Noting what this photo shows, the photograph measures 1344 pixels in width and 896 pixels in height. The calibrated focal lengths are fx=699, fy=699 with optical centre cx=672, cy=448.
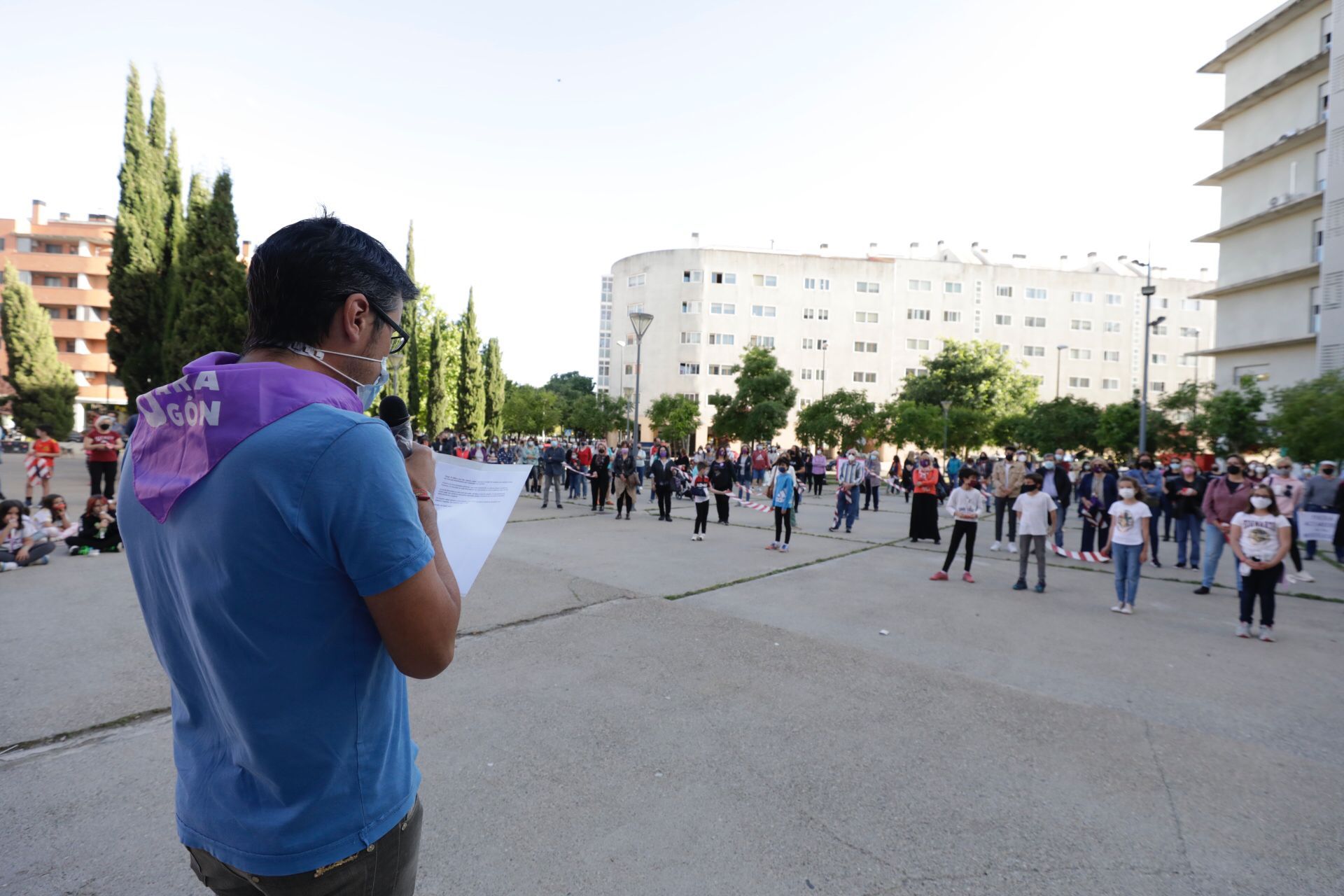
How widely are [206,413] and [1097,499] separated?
50.8ft

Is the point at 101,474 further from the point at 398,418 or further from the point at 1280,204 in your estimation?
the point at 1280,204

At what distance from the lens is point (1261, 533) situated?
7.37 metres

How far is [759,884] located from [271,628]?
271cm

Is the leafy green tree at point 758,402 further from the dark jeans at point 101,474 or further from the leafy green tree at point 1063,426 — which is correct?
the dark jeans at point 101,474

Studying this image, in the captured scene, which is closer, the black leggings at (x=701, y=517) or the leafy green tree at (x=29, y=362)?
the black leggings at (x=701, y=517)

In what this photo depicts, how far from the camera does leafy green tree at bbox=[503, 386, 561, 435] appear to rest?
69.1 meters

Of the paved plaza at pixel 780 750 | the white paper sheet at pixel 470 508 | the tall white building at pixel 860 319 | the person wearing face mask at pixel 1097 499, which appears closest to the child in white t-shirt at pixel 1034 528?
the paved plaza at pixel 780 750

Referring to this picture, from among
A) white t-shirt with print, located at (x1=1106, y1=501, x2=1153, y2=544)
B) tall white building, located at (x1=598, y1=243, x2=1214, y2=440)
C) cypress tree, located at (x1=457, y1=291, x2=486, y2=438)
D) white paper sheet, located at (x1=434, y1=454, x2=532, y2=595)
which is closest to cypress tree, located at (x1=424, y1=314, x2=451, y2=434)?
cypress tree, located at (x1=457, y1=291, x2=486, y2=438)

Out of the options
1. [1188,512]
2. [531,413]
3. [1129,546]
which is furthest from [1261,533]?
[531,413]

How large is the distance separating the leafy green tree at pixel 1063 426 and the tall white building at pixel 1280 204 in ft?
20.7

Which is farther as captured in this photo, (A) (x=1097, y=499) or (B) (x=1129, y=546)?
(A) (x=1097, y=499)

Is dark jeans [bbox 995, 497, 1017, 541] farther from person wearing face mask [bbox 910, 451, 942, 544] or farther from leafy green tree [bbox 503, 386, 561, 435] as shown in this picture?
leafy green tree [bbox 503, 386, 561, 435]

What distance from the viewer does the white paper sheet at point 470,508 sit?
5.50ft

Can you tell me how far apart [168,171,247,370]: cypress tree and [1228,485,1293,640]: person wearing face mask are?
79.7ft
